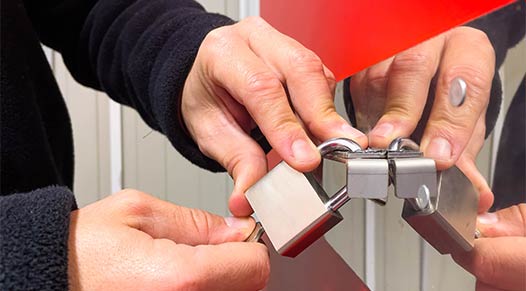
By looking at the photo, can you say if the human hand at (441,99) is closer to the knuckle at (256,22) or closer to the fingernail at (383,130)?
the fingernail at (383,130)

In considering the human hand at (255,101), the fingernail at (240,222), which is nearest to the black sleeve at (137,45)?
the human hand at (255,101)

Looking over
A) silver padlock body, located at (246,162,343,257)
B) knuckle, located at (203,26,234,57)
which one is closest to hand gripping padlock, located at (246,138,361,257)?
silver padlock body, located at (246,162,343,257)

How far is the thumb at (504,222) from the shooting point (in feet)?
0.62

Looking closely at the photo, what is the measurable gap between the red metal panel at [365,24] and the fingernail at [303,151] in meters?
0.06

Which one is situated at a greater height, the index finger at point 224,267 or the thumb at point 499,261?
the thumb at point 499,261

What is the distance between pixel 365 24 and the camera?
1.00 ft

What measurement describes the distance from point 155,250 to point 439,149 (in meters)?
0.13

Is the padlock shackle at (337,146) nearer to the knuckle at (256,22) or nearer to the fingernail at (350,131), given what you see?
the fingernail at (350,131)

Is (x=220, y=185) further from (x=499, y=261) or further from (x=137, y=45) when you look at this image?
(x=499, y=261)

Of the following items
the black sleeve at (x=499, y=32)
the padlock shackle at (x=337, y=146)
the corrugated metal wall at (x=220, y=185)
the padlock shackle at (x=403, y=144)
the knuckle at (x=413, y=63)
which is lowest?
the corrugated metal wall at (x=220, y=185)

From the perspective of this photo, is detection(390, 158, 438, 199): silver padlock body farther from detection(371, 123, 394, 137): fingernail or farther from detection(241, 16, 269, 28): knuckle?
detection(241, 16, 269, 28): knuckle

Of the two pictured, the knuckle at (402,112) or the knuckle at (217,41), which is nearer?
the knuckle at (402,112)

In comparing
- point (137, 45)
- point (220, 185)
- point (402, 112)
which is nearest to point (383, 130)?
point (402, 112)

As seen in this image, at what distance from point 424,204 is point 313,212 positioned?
0.15 feet
